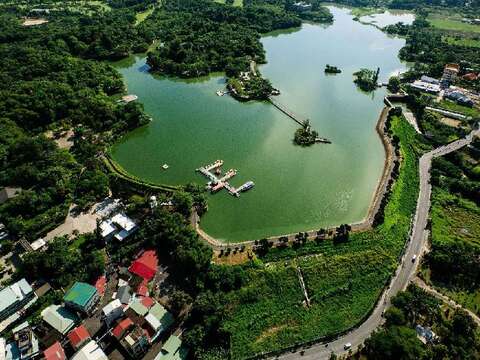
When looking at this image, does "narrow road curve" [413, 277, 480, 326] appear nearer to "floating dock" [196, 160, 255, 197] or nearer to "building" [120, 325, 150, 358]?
"floating dock" [196, 160, 255, 197]

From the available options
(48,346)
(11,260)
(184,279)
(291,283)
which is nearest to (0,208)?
(11,260)

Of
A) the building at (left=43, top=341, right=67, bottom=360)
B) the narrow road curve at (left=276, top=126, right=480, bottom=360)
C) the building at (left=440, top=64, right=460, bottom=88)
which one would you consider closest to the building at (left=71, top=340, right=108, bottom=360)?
the building at (left=43, top=341, right=67, bottom=360)

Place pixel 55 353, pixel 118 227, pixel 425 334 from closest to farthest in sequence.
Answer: pixel 55 353
pixel 425 334
pixel 118 227

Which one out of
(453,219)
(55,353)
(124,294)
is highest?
(55,353)

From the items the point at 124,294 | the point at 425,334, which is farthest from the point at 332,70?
the point at 124,294

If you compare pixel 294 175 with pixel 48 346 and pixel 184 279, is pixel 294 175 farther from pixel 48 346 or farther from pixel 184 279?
pixel 48 346

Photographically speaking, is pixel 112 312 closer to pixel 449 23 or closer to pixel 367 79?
pixel 367 79
